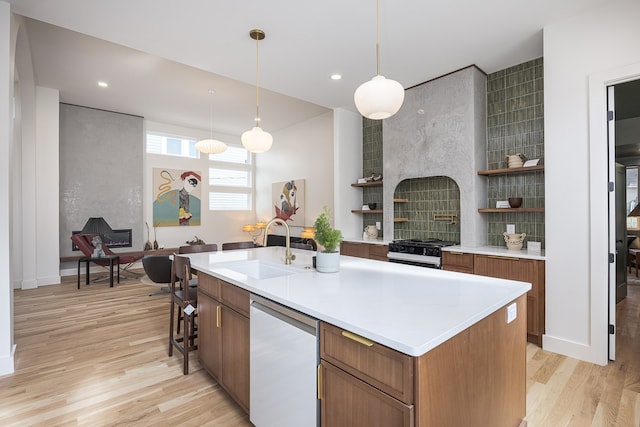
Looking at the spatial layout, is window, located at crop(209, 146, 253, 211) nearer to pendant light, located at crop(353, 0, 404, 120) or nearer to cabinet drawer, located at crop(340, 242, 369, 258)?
cabinet drawer, located at crop(340, 242, 369, 258)

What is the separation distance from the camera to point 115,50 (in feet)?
13.5

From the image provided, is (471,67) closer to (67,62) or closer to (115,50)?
(115,50)

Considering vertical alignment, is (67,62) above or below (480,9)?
above

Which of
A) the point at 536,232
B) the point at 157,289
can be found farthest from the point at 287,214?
the point at 536,232

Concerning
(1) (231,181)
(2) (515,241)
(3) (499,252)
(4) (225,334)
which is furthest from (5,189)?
(1) (231,181)

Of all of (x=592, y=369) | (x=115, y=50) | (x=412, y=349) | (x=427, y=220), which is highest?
(x=115, y=50)

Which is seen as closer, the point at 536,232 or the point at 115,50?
the point at 536,232

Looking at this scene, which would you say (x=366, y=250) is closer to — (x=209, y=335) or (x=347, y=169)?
(x=347, y=169)

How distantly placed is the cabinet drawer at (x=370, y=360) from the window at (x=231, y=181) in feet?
24.5

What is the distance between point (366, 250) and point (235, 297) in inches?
120

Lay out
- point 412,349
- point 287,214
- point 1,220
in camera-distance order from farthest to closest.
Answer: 1. point 287,214
2. point 1,220
3. point 412,349

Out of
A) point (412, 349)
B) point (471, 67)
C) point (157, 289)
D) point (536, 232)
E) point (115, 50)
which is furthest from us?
point (157, 289)

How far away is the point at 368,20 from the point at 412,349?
9.63 ft

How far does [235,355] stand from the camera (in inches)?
78.5
